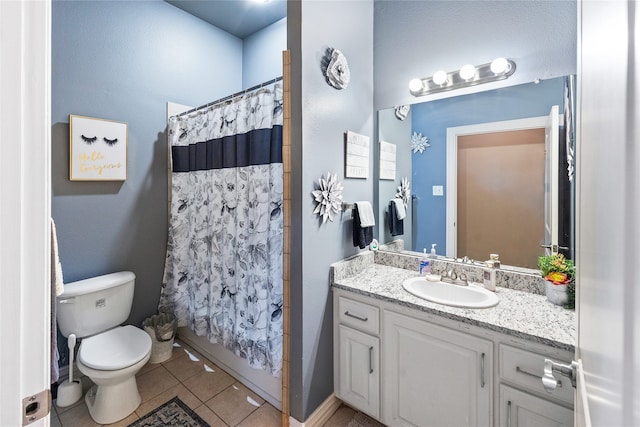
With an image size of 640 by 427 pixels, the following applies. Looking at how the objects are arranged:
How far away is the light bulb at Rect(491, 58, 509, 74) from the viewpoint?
63.9 inches

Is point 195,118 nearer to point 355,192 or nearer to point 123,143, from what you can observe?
point 123,143

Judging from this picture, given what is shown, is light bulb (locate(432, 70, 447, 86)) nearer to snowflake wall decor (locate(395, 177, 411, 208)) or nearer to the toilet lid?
snowflake wall decor (locate(395, 177, 411, 208))

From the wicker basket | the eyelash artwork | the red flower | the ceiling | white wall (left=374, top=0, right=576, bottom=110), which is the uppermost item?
the ceiling

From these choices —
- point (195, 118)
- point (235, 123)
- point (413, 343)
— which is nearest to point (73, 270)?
point (195, 118)

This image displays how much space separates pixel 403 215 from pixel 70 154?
2368 mm

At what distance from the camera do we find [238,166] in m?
1.86

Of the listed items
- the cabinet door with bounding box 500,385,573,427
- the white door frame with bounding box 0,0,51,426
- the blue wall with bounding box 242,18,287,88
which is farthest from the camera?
the blue wall with bounding box 242,18,287,88

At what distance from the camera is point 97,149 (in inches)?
80.3

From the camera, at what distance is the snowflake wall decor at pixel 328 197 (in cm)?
165

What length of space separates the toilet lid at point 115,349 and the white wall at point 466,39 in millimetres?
2331

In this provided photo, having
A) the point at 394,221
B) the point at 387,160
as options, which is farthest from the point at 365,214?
the point at 387,160

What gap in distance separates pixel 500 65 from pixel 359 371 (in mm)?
1956

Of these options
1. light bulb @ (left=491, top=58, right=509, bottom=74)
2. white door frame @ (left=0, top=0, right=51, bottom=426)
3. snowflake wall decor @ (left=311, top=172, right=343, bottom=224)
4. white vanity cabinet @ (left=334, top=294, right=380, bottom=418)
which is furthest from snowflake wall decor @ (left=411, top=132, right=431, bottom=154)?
white door frame @ (left=0, top=0, right=51, bottom=426)

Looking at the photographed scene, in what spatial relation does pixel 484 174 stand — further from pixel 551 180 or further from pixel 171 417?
pixel 171 417
